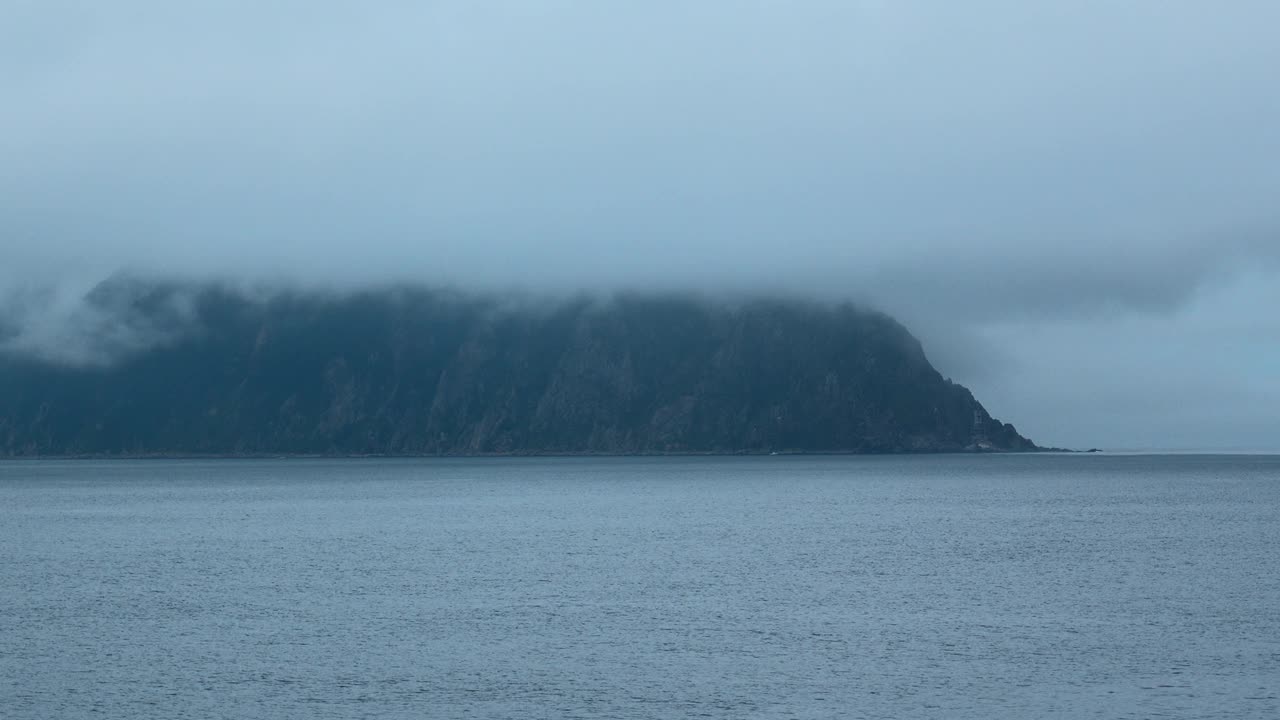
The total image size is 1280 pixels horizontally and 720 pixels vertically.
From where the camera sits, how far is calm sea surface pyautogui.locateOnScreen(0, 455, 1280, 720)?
140 ft

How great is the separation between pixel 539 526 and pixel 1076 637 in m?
63.4

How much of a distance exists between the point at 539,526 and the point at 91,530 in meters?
37.3

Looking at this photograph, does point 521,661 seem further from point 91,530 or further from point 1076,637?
point 91,530

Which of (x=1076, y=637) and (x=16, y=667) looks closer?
(x=16, y=667)

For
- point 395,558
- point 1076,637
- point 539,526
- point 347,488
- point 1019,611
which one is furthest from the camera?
point 347,488

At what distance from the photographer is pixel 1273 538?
94.9m

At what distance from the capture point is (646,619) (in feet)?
187

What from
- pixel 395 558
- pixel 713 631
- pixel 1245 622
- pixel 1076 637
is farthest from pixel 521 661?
pixel 395 558

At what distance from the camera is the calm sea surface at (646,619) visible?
42.7 meters

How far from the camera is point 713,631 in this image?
177 feet

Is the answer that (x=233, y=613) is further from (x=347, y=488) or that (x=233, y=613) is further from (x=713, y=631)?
(x=347, y=488)

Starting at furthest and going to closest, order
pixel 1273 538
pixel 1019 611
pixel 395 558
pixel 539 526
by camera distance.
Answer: pixel 539 526, pixel 1273 538, pixel 395 558, pixel 1019 611

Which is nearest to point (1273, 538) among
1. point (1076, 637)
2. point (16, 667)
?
point (1076, 637)

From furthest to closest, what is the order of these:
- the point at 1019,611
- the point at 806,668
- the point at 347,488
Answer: the point at 347,488
the point at 1019,611
the point at 806,668
